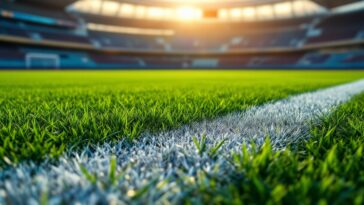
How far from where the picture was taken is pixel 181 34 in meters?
43.5

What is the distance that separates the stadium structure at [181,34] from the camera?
30.7 m

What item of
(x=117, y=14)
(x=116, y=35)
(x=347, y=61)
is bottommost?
(x=347, y=61)

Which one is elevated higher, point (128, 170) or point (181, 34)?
point (181, 34)

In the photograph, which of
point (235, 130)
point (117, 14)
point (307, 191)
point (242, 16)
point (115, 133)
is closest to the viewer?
point (307, 191)

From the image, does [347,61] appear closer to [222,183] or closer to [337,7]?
[337,7]

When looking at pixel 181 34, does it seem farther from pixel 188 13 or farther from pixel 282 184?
pixel 282 184

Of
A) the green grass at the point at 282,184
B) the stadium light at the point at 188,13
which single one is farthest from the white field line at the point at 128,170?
the stadium light at the point at 188,13

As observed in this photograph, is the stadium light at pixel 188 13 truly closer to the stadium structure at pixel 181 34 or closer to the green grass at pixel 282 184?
the stadium structure at pixel 181 34

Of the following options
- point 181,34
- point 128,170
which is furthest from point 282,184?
point 181,34

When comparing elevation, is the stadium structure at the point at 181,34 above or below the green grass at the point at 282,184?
above

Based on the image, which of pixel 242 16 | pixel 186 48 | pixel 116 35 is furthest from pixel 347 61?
pixel 116 35

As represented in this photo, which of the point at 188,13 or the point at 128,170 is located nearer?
the point at 128,170

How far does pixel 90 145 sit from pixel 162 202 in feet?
1.73

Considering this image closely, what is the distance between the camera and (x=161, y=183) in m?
0.65
